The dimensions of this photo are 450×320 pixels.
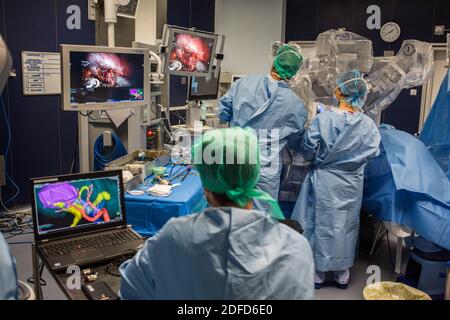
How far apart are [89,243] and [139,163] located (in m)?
1.11

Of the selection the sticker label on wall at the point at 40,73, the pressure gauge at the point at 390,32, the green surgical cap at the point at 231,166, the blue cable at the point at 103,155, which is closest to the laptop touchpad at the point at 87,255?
the green surgical cap at the point at 231,166

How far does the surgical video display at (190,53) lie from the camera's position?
10.2 ft

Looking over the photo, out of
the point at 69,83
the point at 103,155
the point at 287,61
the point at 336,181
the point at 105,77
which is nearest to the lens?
the point at 69,83

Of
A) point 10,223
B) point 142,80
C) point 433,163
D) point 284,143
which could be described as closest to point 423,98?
point 433,163

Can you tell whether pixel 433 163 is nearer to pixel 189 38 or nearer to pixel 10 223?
pixel 189 38

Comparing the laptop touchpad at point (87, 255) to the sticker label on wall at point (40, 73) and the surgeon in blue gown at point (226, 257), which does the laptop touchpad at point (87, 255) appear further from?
the sticker label on wall at point (40, 73)

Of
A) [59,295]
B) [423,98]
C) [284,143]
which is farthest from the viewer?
[423,98]

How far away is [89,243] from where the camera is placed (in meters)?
1.78

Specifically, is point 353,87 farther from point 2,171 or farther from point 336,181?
point 2,171

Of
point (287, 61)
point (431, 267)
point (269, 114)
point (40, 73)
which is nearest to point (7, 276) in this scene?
point (269, 114)

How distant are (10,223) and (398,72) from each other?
3546 mm

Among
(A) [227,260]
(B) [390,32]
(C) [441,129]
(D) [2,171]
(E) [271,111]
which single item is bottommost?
(D) [2,171]

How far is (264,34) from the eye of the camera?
22.3 ft

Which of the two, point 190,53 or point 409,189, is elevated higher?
point 190,53
